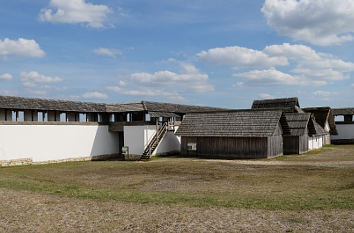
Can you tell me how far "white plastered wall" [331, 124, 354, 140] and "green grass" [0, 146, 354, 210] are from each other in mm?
32986

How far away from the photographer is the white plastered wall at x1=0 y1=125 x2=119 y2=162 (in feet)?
82.7

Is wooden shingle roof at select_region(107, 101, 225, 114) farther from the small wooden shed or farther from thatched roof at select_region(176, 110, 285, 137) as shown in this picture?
the small wooden shed

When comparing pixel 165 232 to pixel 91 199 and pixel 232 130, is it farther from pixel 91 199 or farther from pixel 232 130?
pixel 232 130

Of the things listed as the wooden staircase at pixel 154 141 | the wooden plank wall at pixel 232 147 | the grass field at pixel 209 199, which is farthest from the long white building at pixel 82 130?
the grass field at pixel 209 199

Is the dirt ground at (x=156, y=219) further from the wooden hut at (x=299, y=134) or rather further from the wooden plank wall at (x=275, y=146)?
the wooden hut at (x=299, y=134)

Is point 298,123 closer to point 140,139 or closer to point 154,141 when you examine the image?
point 154,141

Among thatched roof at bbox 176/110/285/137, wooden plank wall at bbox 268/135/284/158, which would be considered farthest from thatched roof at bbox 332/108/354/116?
thatched roof at bbox 176/110/285/137

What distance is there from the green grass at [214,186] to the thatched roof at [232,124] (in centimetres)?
661

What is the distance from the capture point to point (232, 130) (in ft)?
97.7

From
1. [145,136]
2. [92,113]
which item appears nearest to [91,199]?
[145,136]

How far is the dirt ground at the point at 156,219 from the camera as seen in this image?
8352mm

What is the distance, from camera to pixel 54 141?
28344 millimetres

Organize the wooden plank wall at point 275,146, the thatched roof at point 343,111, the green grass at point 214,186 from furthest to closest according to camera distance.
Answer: the thatched roof at point 343,111, the wooden plank wall at point 275,146, the green grass at point 214,186

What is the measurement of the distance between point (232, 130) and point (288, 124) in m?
7.19
